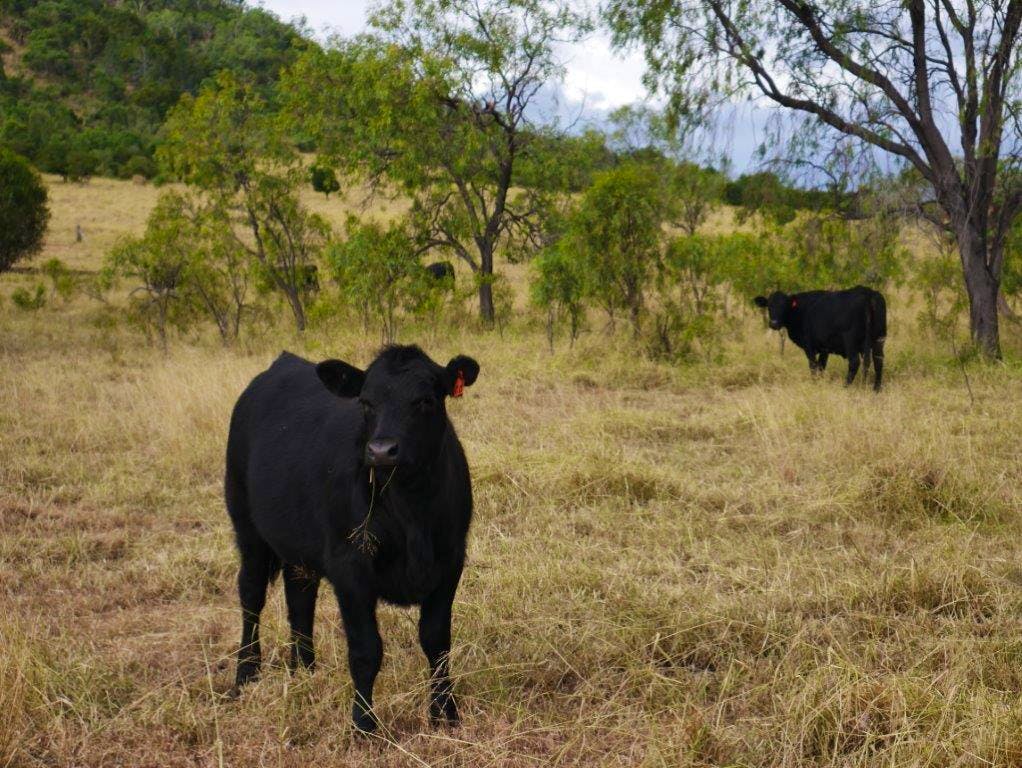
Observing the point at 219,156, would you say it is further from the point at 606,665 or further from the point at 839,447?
the point at 606,665

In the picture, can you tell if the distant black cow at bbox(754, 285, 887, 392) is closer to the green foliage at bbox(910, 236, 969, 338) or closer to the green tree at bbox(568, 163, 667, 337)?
the green tree at bbox(568, 163, 667, 337)

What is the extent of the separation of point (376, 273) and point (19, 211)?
12.7m

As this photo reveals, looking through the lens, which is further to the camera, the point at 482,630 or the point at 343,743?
the point at 482,630

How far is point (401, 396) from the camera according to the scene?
3.61 meters

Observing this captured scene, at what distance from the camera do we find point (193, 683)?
13.3ft

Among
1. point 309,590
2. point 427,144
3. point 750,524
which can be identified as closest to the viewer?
point 309,590

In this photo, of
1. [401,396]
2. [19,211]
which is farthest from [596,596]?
[19,211]

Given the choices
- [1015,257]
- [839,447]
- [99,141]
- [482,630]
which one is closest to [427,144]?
[1015,257]

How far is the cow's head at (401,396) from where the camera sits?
136 inches

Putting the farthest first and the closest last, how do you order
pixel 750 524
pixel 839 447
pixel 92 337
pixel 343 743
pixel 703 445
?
pixel 92 337
pixel 703 445
pixel 839 447
pixel 750 524
pixel 343 743

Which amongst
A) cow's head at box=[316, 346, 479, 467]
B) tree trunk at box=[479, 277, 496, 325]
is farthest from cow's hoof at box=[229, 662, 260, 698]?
tree trunk at box=[479, 277, 496, 325]

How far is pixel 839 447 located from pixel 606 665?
4.01 metres

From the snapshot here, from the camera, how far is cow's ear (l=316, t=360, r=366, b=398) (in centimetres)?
378

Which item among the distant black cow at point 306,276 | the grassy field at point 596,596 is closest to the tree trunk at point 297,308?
the distant black cow at point 306,276
